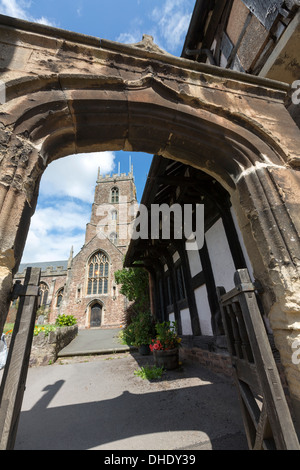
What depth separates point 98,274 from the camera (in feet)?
70.9

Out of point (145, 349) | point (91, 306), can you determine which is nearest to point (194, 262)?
point (145, 349)

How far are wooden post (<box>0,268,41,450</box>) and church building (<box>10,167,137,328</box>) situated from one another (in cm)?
1887

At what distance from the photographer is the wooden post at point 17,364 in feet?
3.74

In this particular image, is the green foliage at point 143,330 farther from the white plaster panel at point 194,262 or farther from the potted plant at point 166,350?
the white plaster panel at point 194,262

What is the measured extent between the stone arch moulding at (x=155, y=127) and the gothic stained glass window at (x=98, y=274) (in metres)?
20.1

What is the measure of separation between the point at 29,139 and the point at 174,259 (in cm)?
576

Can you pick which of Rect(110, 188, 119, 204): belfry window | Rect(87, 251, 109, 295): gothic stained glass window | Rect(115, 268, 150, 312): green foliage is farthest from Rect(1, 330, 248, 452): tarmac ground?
Rect(110, 188, 119, 204): belfry window

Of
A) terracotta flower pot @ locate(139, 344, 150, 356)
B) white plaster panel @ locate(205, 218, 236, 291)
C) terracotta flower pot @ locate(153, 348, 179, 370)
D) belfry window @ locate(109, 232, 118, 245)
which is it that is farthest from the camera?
belfry window @ locate(109, 232, 118, 245)

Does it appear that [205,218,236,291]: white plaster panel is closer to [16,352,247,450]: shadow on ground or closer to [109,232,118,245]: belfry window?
[16,352,247,450]: shadow on ground

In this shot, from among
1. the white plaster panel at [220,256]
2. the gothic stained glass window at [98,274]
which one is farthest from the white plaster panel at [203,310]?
the gothic stained glass window at [98,274]

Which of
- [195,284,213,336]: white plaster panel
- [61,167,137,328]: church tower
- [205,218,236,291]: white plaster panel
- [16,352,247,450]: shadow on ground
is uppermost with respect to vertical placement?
[61,167,137,328]: church tower

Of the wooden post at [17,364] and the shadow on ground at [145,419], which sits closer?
the wooden post at [17,364]

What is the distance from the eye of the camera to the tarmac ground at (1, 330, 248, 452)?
215 centimetres
